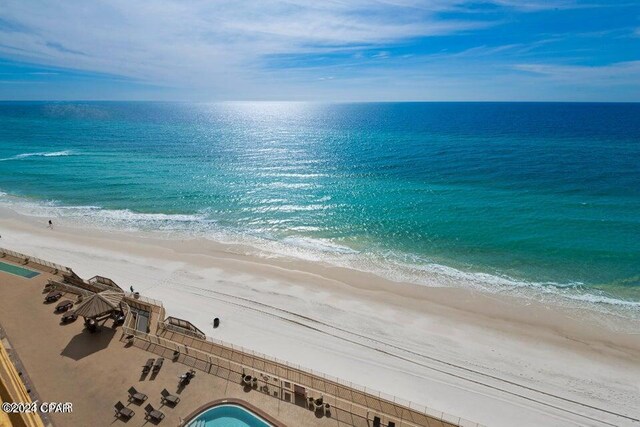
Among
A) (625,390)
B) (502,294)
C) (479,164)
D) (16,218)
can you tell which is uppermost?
(479,164)

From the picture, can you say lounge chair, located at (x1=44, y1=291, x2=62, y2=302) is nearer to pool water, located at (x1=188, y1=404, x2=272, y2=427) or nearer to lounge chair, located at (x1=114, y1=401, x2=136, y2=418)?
lounge chair, located at (x1=114, y1=401, x2=136, y2=418)

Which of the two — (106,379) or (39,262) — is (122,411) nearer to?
(106,379)

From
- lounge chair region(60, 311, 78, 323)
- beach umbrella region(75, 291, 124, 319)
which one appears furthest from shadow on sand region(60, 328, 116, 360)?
lounge chair region(60, 311, 78, 323)

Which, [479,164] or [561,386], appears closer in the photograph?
[561,386]

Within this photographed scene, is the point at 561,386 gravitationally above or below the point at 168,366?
below

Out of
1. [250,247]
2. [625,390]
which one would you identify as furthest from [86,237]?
[625,390]

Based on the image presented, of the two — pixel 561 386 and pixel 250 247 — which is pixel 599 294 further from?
pixel 250 247
